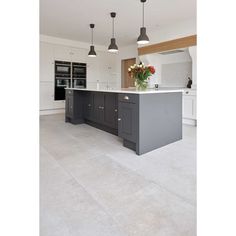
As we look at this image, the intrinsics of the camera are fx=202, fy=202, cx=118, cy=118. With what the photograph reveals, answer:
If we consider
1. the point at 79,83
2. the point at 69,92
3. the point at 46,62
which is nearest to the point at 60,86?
the point at 79,83

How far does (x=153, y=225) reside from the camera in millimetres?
1395

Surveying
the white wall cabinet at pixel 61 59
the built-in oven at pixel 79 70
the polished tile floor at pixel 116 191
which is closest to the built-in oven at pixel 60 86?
the white wall cabinet at pixel 61 59

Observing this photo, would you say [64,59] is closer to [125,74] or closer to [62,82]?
[62,82]

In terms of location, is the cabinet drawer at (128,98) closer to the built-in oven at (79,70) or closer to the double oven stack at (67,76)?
the double oven stack at (67,76)

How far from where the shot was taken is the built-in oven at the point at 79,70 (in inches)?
289

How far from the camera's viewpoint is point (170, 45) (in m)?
5.65

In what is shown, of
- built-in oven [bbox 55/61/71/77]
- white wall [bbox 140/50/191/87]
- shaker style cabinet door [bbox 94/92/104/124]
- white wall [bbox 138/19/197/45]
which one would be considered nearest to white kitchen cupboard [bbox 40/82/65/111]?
built-in oven [bbox 55/61/71/77]

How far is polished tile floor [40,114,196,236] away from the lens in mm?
1385

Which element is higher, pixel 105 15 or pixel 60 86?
pixel 105 15

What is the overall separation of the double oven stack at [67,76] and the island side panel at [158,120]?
4.72 meters

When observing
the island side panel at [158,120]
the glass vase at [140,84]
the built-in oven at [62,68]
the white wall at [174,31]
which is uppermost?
the white wall at [174,31]

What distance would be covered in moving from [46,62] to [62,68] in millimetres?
569
